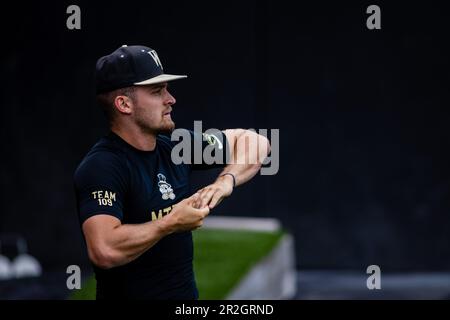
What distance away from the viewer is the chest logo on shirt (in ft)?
14.0

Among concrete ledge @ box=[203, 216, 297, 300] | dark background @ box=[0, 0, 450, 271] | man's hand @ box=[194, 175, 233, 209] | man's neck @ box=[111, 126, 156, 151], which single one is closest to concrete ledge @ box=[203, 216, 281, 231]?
concrete ledge @ box=[203, 216, 297, 300]

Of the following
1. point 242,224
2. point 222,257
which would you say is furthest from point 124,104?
point 242,224

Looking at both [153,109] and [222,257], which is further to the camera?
[222,257]

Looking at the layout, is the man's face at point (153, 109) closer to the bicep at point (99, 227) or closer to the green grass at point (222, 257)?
the bicep at point (99, 227)

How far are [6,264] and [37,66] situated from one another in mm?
2784

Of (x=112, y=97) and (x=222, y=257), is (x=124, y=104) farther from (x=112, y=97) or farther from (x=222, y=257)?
(x=222, y=257)

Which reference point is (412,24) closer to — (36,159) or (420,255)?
(420,255)

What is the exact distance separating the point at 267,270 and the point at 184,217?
19.4 feet

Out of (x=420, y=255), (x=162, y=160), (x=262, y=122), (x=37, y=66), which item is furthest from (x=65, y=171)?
(x=162, y=160)

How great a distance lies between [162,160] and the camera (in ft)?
14.5

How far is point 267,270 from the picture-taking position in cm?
962

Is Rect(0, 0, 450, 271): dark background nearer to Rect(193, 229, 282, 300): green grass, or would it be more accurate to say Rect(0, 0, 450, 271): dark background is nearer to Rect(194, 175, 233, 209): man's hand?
Rect(193, 229, 282, 300): green grass

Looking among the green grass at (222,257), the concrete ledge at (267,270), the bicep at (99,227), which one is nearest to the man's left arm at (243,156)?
Answer: the bicep at (99,227)

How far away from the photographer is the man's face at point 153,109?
4203 mm
